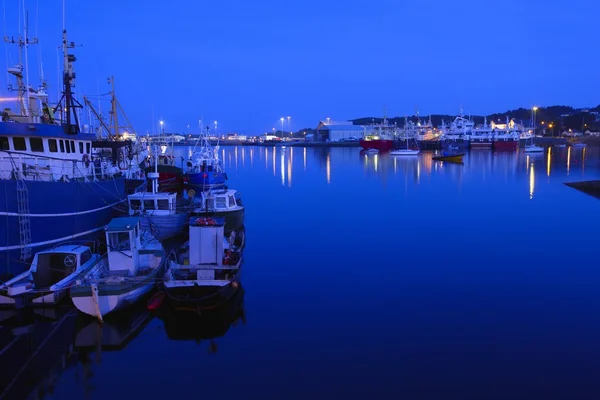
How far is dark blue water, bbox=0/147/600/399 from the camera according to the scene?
1073cm

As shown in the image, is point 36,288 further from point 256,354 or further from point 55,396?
point 256,354

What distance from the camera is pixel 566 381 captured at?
35.0ft

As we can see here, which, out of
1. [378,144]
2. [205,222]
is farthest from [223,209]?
[378,144]

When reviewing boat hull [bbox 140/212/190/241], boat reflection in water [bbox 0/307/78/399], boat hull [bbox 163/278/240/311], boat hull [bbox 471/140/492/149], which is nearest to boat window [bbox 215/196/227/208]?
boat hull [bbox 140/212/190/241]

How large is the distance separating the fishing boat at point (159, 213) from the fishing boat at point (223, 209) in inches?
38.7

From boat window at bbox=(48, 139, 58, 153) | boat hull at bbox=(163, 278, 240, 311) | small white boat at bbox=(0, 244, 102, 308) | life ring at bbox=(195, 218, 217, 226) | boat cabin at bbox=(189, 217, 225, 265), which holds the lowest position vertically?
boat hull at bbox=(163, 278, 240, 311)

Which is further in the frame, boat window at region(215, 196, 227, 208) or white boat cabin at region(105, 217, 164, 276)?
boat window at region(215, 196, 227, 208)

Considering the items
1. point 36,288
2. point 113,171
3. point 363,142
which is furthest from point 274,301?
point 363,142

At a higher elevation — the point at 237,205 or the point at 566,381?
the point at 237,205

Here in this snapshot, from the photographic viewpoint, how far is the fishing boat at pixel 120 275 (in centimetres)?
1303

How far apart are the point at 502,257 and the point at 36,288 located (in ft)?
58.2

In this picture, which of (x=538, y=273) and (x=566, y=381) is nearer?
(x=566, y=381)

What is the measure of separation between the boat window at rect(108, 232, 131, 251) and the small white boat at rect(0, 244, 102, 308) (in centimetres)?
91

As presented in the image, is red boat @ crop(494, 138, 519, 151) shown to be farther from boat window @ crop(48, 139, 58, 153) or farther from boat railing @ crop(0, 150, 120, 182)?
boat window @ crop(48, 139, 58, 153)
